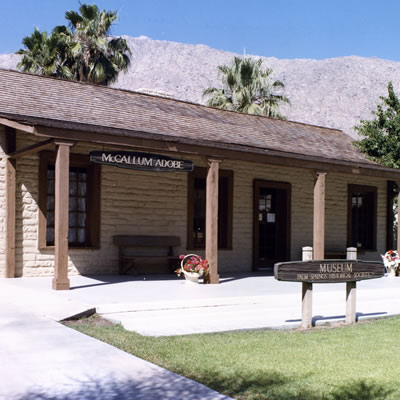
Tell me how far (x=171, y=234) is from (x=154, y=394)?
9821mm

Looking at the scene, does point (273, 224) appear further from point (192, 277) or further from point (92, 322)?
point (92, 322)

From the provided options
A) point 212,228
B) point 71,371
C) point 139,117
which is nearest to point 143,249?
point 212,228

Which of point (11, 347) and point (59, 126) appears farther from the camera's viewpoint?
point (59, 126)

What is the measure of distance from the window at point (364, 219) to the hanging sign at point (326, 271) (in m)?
10.1

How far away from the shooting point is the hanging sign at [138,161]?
10.6 m

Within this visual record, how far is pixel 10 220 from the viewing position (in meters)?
11.8

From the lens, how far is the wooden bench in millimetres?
13320

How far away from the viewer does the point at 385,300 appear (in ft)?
35.0


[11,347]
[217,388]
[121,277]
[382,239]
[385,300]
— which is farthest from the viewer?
[382,239]

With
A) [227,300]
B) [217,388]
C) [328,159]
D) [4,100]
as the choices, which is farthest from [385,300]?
[4,100]

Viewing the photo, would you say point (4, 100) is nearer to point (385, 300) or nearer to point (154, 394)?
point (385, 300)

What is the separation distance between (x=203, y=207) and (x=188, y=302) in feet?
20.3

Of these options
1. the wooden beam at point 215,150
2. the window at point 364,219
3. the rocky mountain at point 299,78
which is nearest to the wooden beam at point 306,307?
the wooden beam at point 215,150

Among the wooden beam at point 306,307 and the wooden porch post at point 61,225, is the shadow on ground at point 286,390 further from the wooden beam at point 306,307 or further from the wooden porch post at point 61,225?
the wooden porch post at point 61,225
